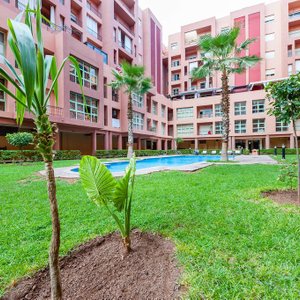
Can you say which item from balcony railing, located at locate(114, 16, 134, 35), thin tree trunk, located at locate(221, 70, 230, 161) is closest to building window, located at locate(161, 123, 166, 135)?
balcony railing, located at locate(114, 16, 134, 35)

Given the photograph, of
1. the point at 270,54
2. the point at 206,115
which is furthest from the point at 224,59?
the point at 270,54

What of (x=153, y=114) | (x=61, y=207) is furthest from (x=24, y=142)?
(x=153, y=114)

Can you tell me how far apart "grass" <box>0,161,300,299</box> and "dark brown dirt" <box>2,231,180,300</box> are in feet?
0.48

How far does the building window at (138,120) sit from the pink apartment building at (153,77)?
14 centimetres

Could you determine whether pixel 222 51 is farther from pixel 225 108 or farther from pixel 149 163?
pixel 149 163

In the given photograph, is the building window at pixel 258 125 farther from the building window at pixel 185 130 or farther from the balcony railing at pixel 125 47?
the balcony railing at pixel 125 47

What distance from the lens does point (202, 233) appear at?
9.44ft

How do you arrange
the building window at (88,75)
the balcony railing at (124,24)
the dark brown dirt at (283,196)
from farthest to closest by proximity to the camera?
the balcony railing at (124,24), the building window at (88,75), the dark brown dirt at (283,196)

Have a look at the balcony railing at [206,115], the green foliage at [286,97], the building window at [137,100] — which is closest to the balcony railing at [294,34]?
the balcony railing at [206,115]

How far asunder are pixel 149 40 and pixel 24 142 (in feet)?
91.6

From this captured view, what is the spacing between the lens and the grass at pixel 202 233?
6.24ft

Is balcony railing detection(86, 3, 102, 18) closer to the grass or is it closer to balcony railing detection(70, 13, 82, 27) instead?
balcony railing detection(70, 13, 82, 27)

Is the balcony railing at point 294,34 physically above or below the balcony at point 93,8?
above

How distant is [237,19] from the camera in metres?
35.4
